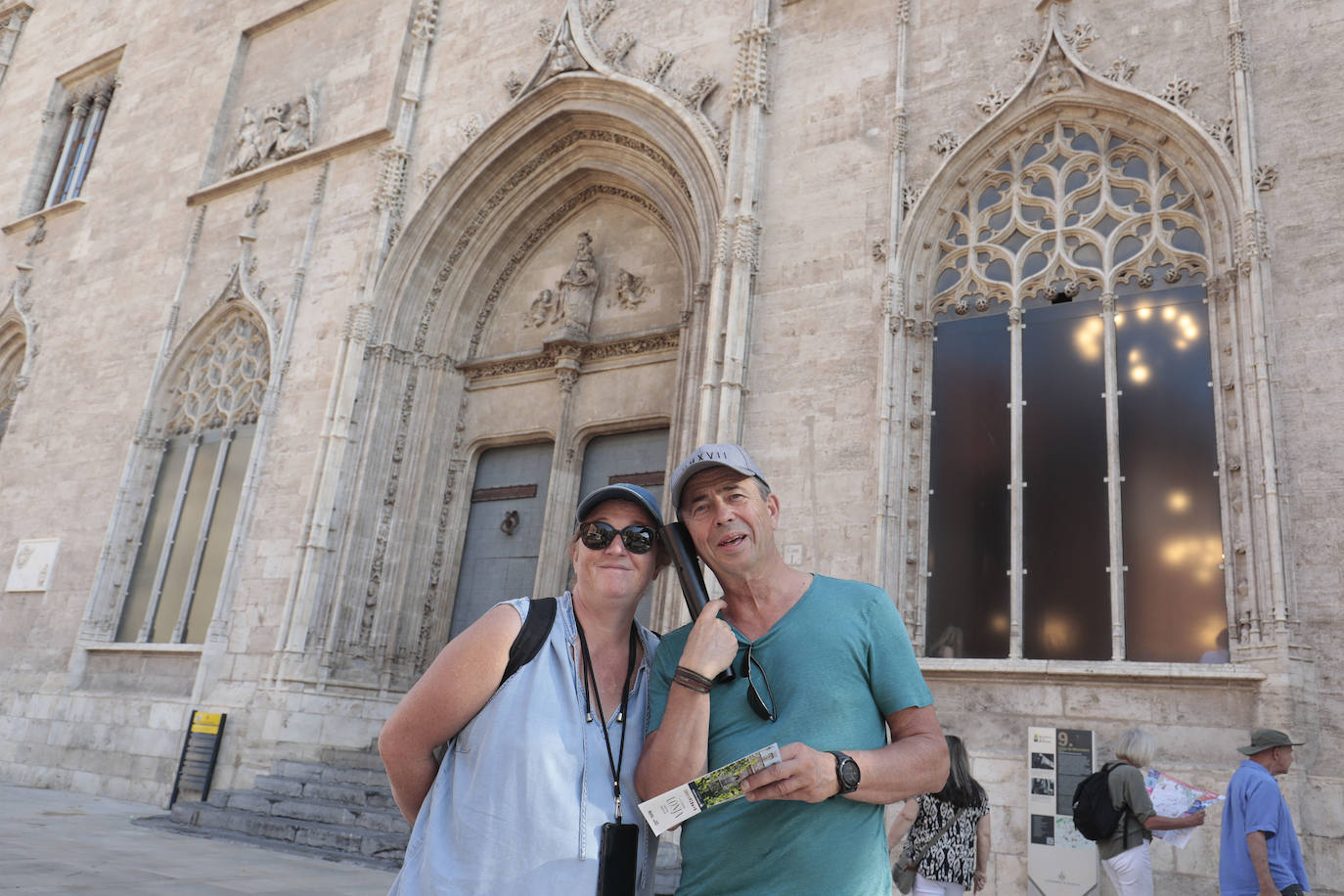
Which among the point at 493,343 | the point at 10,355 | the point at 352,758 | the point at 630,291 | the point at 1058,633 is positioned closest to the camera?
the point at 1058,633

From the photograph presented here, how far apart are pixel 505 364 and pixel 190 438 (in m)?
4.71

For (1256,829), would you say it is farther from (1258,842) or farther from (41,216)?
(41,216)

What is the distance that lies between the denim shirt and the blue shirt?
12.3 ft

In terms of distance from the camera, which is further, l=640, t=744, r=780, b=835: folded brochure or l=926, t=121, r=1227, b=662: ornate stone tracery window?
l=926, t=121, r=1227, b=662: ornate stone tracery window

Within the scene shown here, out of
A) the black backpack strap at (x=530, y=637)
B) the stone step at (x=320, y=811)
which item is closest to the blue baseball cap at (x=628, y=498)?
the black backpack strap at (x=530, y=637)

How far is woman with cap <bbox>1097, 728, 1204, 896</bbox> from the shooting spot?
15.6ft

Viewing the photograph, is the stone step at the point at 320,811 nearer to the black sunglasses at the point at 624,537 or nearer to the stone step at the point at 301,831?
the stone step at the point at 301,831

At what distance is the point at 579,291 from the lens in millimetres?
12062

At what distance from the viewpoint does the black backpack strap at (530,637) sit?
1.78 m

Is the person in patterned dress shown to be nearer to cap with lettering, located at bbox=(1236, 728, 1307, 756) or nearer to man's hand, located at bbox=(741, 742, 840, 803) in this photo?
cap with lettering, located at bbox=(1236, 728, 1307, 756)

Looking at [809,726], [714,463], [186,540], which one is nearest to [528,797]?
[809,726]

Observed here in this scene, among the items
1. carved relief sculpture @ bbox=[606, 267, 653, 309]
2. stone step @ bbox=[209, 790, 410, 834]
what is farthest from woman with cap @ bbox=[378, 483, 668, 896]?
carved relief sculpture @ bbox=[606, 267, 653, 309]

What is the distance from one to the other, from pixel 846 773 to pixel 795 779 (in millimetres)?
102

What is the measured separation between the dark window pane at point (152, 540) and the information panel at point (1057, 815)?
37.0 ft
